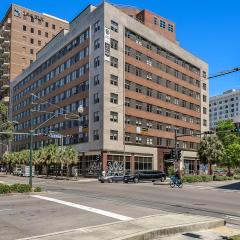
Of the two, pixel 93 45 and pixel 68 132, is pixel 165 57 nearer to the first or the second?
pixel 93 45

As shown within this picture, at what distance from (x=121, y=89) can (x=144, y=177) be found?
20647mm

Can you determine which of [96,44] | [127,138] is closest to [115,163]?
[127,138]

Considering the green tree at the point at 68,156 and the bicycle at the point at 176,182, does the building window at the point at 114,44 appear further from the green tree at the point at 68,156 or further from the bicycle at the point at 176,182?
the bicycle at the point at 176,182

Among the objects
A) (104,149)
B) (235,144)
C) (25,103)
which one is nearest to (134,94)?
(104,149)

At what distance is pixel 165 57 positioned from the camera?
86.8 metres

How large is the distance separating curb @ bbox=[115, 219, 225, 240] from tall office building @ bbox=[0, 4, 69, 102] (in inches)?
4361

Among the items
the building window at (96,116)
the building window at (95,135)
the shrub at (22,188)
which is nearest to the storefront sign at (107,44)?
the building window at (96,116)

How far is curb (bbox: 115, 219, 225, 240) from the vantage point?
11767 millimetres

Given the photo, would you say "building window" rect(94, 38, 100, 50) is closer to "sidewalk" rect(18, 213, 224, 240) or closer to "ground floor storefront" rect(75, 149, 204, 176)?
"ground floor storefront" rect(75, 149, 204, 176)

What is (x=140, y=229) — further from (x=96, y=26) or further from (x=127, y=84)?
(x=96, y=26)

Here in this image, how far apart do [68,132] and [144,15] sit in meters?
28.7

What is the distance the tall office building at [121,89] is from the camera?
231 ft

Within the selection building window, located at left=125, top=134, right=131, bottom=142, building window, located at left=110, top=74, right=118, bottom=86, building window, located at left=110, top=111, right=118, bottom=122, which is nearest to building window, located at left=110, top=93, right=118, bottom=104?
building window, located at left=110, top=74, right=118, bottom=86

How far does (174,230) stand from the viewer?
1302 cm
